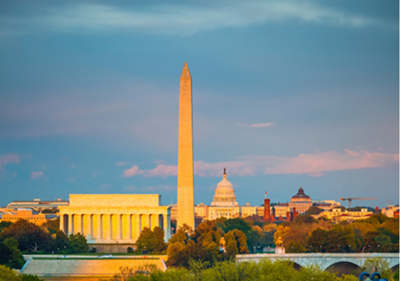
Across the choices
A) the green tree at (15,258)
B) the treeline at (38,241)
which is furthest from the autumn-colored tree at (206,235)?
the green tree at (15,258)

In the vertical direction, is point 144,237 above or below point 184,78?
below

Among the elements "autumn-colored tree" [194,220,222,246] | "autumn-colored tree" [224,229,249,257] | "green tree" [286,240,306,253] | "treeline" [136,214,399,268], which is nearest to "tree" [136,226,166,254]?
"treeline" [136,214,399,268]

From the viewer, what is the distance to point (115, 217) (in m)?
121

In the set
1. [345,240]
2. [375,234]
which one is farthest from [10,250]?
[375,234]

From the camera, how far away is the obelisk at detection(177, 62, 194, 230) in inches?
4035

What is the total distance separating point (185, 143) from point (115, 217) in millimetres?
24273

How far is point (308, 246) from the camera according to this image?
338 feet

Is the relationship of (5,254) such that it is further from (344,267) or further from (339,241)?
(339,241)

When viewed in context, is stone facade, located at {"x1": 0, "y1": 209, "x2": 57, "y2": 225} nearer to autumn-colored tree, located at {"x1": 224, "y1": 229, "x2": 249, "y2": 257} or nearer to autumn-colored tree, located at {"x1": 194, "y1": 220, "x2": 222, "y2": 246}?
autumn-colored tree, located at {"x1": 194, "y1": 220, "x2": 222, "y2": 246}

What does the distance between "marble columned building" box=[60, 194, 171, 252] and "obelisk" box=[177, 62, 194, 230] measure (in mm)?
16192

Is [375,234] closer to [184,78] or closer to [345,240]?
[345,240]

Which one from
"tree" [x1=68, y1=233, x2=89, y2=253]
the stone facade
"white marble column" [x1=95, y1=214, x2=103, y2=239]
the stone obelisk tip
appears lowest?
"tree" [x1=68, y1=233, x2=89, y2=253]

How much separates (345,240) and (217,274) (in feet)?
173

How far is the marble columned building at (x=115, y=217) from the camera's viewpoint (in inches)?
4719
